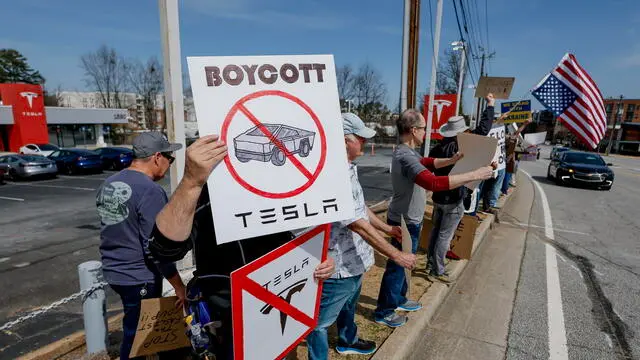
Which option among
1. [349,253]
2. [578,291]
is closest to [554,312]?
[578,291]

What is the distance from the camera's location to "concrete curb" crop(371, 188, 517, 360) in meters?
3.06

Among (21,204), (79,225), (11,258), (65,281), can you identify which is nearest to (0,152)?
(21,204)

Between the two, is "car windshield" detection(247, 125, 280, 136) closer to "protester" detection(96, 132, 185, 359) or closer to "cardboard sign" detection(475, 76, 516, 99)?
"protester" detection(96, 132, 185, 359)

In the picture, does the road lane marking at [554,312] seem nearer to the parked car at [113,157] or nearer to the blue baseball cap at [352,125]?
the blue baseball cap at [352,125]

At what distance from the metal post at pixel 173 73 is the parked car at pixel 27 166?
19.3 metres

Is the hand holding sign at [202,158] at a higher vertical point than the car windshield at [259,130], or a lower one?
lower

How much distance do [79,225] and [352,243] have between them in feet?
29.5

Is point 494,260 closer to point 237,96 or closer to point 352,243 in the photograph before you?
point 352,243

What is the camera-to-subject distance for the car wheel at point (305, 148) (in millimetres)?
1604

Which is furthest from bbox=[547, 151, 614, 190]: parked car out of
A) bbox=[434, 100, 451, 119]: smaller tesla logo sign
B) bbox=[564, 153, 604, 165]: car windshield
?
bbox=[434, 100, 451, 119]: smaller tesla logo sign

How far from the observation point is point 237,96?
4.93ft

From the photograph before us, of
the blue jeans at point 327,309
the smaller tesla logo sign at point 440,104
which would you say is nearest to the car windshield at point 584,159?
the smaller tesla logo sign at point 440,104

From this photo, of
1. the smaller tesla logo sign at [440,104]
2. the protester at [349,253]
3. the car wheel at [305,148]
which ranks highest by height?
the smaller tesla logo sign at [440,104]

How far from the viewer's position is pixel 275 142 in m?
1.55
